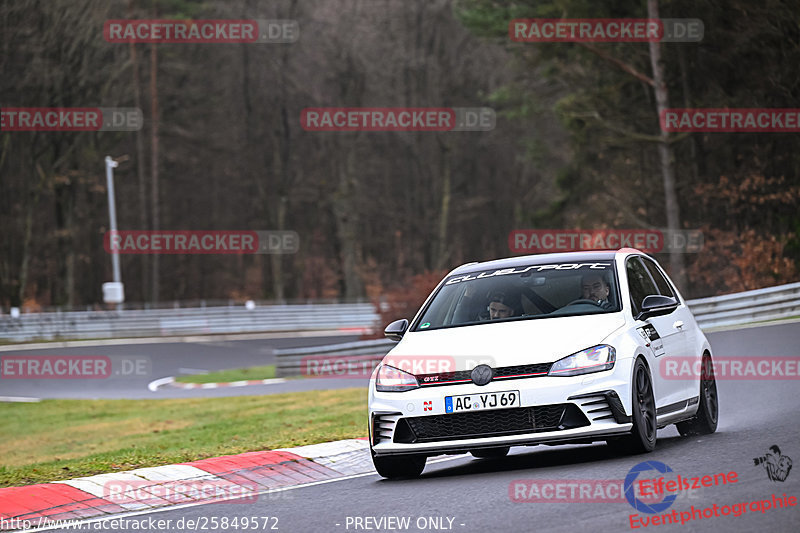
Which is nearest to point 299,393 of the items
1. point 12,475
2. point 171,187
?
point 12,475

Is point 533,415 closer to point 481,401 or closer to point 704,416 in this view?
point 481,401

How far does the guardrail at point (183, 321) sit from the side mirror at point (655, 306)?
36033 mm

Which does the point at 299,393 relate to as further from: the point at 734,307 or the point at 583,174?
the point at 583,174

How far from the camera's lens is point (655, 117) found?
37688mm

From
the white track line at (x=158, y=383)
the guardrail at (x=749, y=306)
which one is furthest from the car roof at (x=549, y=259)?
the white track line at (x=158, y=383)

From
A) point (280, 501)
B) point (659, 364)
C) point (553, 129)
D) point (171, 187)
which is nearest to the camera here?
point (280, 501)

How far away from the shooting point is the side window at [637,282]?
10.3m

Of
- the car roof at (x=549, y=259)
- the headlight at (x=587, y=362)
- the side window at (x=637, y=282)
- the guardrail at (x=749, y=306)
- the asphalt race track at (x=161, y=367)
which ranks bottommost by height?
the asphalt race track at (x=161, y=367)

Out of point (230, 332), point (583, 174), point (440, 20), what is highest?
point (440, 20)

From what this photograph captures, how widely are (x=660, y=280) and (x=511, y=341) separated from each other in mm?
3009

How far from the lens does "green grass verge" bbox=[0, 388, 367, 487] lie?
1288cm

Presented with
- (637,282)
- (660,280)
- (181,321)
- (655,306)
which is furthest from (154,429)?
(181,321)

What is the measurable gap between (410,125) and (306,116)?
5.40m

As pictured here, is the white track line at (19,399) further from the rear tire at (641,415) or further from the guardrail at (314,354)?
the rear tire at (641,415)
